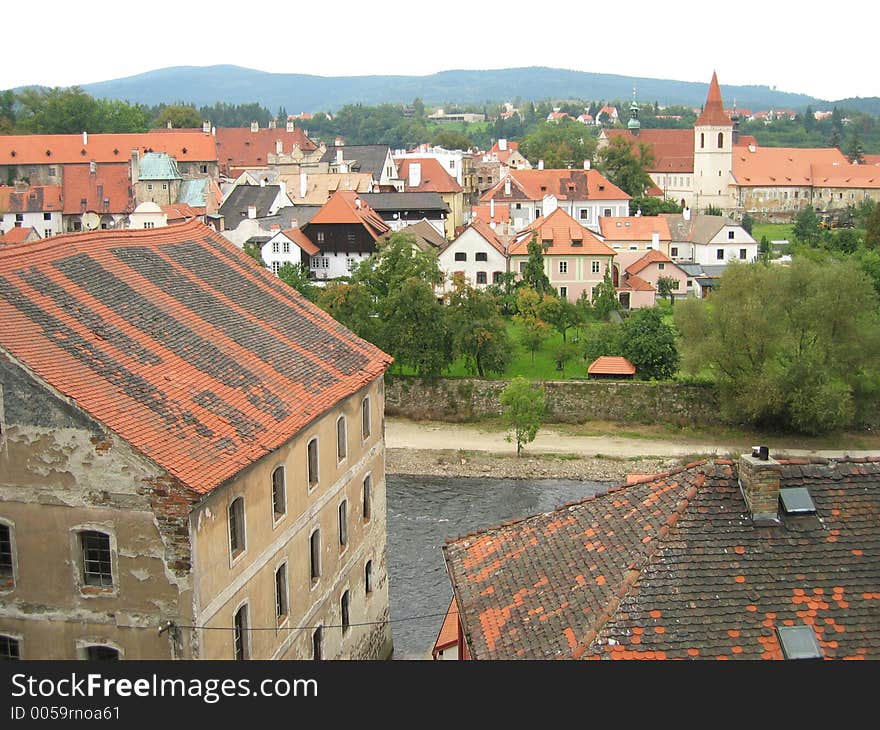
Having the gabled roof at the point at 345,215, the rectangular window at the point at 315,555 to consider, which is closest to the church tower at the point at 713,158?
the gabled roof at the point at 345,215

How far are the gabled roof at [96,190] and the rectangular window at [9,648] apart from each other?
265 feet

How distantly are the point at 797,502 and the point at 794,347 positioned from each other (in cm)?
3560

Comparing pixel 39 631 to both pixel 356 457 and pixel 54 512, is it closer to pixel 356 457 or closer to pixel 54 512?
pixel 54 512

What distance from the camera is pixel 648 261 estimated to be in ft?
244

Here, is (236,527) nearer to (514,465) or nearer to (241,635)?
(241,635)

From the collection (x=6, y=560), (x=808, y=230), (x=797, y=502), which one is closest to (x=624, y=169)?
(x=808, y=230)

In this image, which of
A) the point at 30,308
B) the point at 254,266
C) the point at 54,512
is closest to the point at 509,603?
the point at 54,512

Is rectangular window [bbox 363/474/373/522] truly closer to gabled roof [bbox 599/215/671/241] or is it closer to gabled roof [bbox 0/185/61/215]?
gabled roof [bbox 599/215/671/241]

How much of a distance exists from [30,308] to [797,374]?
3839 centimetres

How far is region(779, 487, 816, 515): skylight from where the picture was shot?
14.9 m

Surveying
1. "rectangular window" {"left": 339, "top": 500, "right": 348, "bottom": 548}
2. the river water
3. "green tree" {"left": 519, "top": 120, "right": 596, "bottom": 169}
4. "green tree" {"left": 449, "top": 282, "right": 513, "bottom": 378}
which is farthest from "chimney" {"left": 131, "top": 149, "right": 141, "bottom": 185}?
"rectangular window" {"left": 339, "top": 500, "right": 348, "bottom": 548}

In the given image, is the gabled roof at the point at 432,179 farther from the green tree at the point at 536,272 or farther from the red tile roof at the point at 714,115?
the red tile roof at the point at 714,115

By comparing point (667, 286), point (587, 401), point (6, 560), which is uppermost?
point (6, 560)

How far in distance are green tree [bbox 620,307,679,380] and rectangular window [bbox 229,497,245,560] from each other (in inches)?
1497
